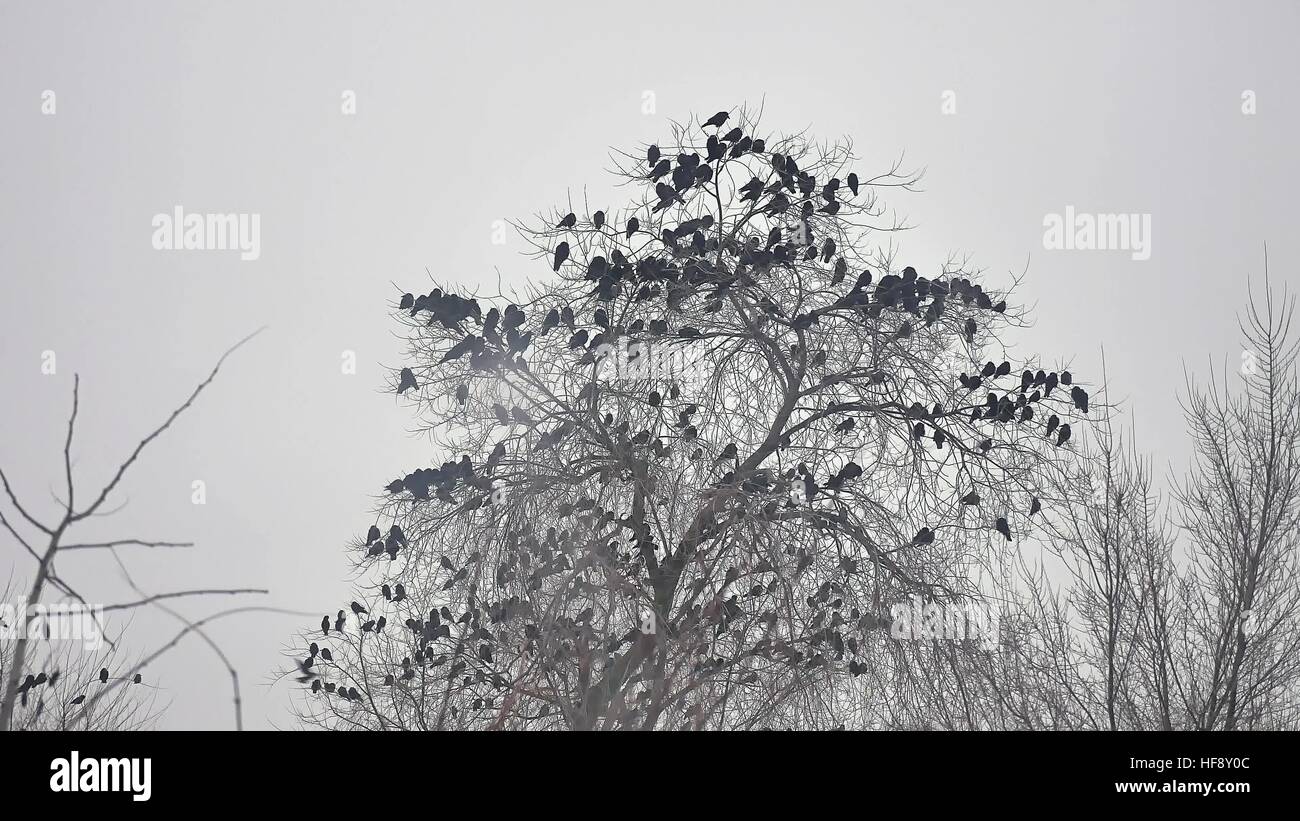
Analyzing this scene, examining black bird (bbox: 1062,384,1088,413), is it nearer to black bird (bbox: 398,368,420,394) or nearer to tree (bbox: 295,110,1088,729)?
tree (bbox: 295,110,1088,729)

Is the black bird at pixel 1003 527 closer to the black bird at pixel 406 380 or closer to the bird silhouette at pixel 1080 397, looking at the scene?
the bird silhouette at pixel 1080 397

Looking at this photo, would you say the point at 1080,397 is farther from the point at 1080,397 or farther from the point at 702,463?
the point at 702,463

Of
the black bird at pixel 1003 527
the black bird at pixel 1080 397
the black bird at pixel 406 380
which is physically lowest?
the black bird at pixel 1003 527

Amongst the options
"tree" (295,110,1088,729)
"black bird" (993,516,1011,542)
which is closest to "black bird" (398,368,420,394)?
"tree" (295,110,1088,729)

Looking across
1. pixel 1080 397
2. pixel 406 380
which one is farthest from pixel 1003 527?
pixel 406 380

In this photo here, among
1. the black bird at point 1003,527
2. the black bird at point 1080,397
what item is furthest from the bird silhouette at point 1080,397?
the black bird at point 1003,527

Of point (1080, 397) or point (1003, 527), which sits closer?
point (1003, 527)

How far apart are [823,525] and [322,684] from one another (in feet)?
15.5

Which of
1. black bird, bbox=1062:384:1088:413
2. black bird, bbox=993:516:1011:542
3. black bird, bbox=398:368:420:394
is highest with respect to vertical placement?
black bird, bbox=398:368:420:394

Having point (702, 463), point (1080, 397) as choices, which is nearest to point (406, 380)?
point (702, 463)

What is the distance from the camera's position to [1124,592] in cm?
683

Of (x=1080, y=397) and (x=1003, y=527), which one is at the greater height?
(x=1080, y=397)

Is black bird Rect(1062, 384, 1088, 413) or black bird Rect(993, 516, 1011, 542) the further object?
black bird Rect(1062, 384, 1088, 413)
